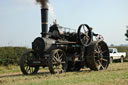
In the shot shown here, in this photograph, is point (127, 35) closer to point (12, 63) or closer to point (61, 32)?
point (12, 63)

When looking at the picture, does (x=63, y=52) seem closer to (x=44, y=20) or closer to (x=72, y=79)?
(x=44, y=20)

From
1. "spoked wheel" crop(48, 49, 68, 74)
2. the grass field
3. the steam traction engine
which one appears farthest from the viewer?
the steam traction engine

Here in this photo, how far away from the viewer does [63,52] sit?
1295 cm

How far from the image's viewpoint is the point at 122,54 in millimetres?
25422

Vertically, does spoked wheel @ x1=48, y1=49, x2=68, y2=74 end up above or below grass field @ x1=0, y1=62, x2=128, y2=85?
above

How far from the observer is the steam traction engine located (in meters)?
12.8

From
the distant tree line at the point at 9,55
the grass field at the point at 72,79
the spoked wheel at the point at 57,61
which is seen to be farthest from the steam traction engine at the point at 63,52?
the distant tree line at the point at 9,55

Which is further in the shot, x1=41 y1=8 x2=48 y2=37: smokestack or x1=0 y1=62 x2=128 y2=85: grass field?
x1=41 y1=8 x2=48 y2=37: smokestack

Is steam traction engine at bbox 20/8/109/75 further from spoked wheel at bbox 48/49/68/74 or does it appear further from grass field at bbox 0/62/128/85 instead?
grass field at bbox 0/62/128/85

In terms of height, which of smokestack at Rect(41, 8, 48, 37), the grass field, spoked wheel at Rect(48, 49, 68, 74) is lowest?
the grass field

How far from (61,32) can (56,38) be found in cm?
41

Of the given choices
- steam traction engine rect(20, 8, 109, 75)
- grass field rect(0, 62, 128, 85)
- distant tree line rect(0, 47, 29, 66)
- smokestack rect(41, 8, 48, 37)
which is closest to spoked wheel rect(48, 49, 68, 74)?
steam traction engine rect(20, 8, 109, 75)

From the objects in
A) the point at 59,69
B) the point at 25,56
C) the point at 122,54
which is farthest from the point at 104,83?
the point at 122,54

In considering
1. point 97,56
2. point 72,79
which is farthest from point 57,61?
point 97,56
